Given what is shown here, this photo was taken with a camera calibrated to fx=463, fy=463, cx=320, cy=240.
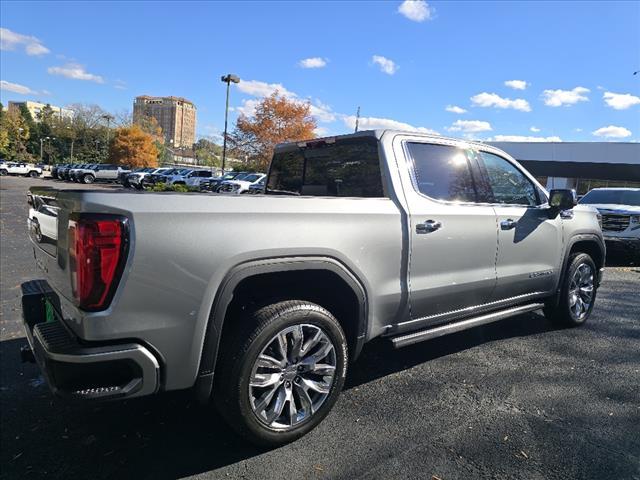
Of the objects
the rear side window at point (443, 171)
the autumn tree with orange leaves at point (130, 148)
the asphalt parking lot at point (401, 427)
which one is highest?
the autumn tree with orange leaves at point (130, 148)

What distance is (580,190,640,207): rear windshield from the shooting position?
34.5 feet

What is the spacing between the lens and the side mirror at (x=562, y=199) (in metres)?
4.34

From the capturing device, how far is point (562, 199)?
435 centimetres

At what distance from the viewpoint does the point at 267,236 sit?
254cm

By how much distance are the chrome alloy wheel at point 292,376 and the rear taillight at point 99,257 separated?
2.92ft

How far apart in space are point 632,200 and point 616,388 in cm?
868

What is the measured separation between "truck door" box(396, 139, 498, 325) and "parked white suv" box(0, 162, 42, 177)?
178 feet

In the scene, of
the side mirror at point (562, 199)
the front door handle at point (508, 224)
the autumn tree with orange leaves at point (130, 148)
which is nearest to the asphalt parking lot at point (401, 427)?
the front door handle at point (508, 224)

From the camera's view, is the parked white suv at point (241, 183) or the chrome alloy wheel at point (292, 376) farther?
the parked white suv at point (241, 183)

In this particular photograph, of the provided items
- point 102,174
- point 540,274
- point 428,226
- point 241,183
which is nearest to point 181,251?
point 428,226

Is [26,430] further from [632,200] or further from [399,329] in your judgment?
[632,200]

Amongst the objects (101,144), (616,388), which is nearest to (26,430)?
(616,388)

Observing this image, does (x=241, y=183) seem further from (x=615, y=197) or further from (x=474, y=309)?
(x=474, y=309)

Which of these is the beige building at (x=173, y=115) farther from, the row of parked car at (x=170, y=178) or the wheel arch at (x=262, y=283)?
the wheel arch at (x=262, y=283)
